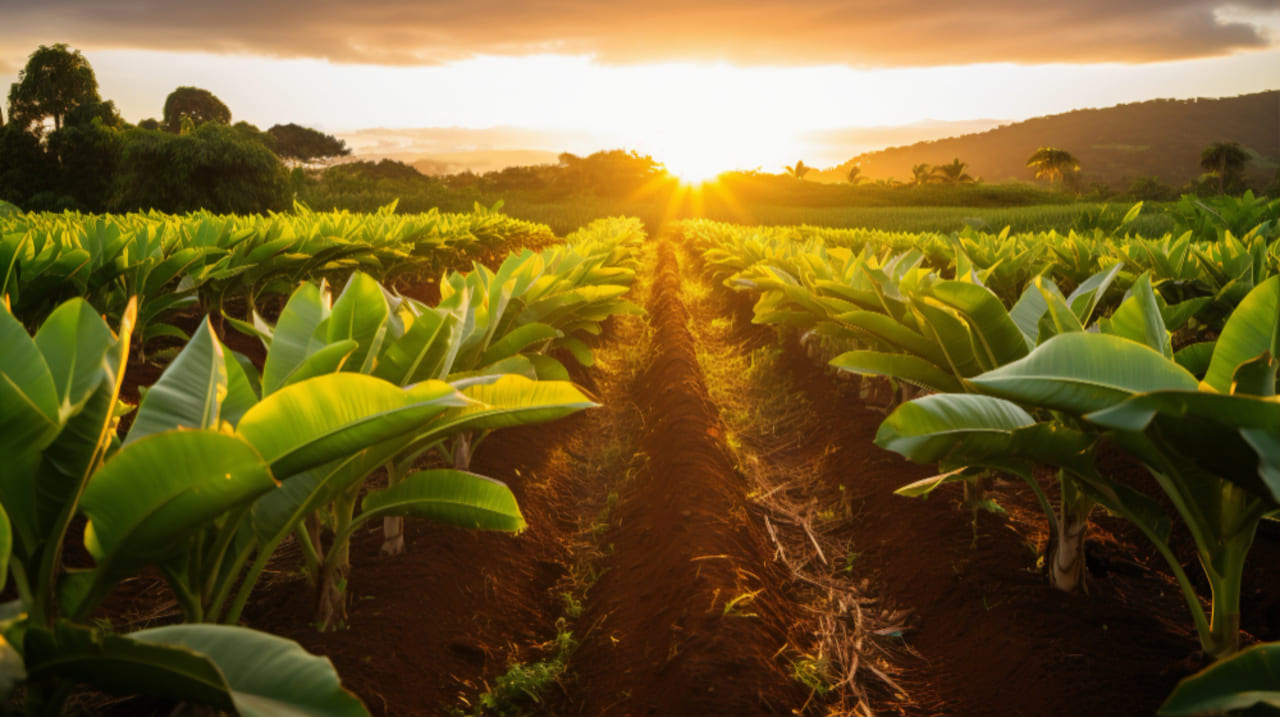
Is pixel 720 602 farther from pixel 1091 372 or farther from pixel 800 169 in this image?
pixel 800 169

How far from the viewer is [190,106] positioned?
63219mm

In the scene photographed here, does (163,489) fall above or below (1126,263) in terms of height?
below

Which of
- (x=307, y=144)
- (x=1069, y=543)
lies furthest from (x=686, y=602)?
(x=307, y=144)

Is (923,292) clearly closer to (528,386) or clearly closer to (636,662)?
(528,386)

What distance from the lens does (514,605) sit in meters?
2.68

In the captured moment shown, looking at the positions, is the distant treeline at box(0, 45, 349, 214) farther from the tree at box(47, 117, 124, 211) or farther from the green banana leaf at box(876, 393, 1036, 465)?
the green banana leaf at box(876, 393, 1036, 465)

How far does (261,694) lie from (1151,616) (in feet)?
8.39

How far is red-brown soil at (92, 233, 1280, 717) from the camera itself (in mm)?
2035

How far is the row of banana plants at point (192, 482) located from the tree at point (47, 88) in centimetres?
5095

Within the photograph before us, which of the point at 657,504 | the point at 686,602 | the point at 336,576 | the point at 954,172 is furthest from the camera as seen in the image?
the point at 954,172

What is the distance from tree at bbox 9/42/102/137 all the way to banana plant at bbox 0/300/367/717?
167ft

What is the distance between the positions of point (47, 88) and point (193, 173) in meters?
26.2

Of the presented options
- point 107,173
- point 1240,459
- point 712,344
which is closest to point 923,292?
point 1240,459

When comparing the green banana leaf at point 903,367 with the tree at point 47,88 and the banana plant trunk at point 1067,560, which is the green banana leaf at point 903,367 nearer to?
the banana plant trunk at point 1067,560
